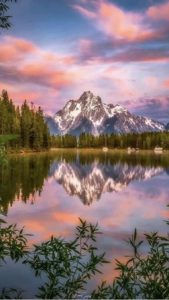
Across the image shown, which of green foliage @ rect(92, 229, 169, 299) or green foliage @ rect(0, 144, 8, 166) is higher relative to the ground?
green foliage @ rect(0, 144, 8, 166)

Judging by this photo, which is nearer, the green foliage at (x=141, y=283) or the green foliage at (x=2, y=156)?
the green foliage at (x=141, y=283)

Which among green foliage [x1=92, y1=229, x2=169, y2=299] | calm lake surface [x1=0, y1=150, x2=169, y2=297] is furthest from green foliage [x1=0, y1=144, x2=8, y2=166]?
green foliage [x1=92, y1=229, x2=169, y2=299]

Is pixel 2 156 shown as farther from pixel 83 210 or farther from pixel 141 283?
pixel 83 210

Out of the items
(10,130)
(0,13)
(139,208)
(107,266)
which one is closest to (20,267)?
(107,266)

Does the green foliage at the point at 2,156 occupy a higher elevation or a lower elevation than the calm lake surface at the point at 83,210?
higher

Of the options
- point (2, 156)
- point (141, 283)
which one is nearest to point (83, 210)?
point (2, 156)

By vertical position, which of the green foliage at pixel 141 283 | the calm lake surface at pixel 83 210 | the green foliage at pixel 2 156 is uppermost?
the green foliage at pixel 2 156

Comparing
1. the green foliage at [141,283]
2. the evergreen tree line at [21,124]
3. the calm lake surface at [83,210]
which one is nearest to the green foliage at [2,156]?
the calm lake surface at [83,210]

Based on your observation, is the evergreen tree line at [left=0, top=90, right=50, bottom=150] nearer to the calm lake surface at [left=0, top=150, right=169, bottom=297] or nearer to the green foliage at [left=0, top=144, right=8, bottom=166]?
the calm lake surface at [left=0, top=150, right=169, bottom=297]

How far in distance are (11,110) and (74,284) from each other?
15928 centimetres

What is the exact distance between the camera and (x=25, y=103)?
611ft

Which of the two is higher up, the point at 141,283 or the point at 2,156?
the point at 2,156

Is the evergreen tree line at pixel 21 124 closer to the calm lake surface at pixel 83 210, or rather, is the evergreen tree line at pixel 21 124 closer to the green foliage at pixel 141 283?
the calm lake surface at pixel 83 210

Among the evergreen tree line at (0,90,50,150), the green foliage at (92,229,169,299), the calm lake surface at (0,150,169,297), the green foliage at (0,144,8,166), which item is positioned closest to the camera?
the green foliage at (92,229,169,299)
